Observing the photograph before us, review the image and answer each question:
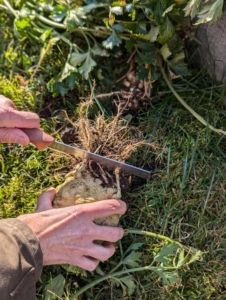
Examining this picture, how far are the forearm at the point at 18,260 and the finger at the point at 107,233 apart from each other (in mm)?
316

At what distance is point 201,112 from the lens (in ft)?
9.02

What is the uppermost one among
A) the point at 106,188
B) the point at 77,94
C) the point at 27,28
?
the point at 27,28

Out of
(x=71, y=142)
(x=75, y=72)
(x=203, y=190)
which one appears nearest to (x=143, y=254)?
(x=203, y=190)

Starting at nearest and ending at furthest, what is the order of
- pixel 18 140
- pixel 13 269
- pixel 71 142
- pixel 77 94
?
pixel 13 269, pixel 18 140, pixel 71 142, pixel 77 94

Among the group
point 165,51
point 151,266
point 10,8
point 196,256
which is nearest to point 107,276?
point 151,266

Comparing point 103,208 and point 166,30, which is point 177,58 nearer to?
point 166,30

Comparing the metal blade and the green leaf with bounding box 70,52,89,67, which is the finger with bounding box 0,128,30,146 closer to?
the metal blade

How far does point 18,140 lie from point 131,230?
785 millimetres

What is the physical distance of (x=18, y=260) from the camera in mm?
1997

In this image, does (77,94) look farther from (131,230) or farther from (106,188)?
(131,230)

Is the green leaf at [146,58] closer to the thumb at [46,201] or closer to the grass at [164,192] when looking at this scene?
the grass at [164,192]

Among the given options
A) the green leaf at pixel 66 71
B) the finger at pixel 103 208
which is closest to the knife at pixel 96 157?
the finger at pixel 103 208

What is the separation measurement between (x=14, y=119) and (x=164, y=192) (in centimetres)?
93

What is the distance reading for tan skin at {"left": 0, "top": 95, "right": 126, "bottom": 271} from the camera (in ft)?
7.40
